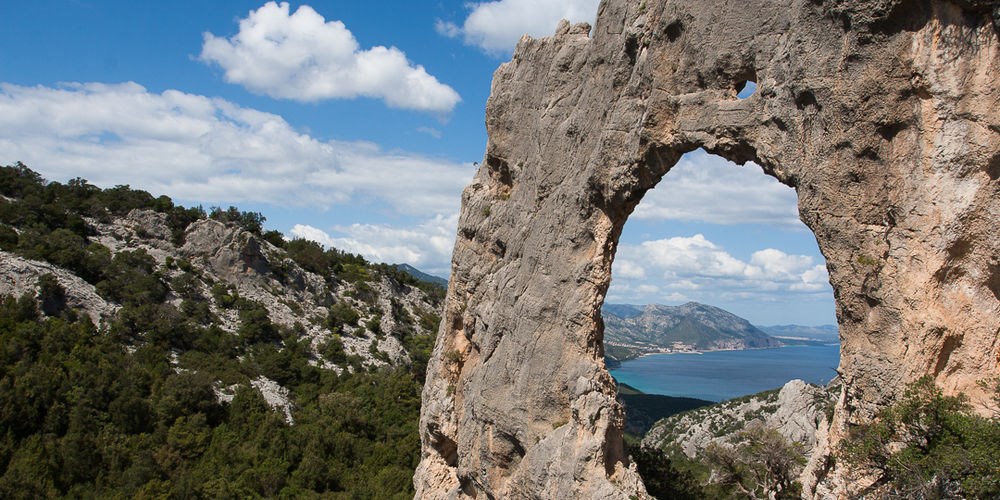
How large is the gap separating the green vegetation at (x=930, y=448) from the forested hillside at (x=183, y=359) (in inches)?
956

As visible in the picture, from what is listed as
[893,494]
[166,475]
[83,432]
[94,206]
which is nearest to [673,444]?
[166,475]

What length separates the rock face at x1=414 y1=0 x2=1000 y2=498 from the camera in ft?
29.2

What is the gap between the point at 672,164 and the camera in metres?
13.7

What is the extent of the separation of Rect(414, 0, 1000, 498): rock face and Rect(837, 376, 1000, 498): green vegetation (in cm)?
42

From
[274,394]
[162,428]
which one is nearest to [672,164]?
[162,428]

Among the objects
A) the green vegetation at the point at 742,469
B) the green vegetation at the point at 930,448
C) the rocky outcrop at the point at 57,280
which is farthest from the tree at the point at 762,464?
the rocky outcrop at the point at 57,280

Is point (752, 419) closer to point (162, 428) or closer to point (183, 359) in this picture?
point (162, 428)

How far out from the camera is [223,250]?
47.7 m

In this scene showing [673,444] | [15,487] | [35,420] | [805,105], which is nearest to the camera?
[805,105]

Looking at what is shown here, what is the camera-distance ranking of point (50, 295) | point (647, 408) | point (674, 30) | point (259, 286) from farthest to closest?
point (647, 408) → point (259, 286) → point (50, 295) → point (674, 30)

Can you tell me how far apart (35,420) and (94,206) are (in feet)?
76.2

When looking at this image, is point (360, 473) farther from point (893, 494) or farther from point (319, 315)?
point (893, 494)

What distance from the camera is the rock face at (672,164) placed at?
891 centimetres

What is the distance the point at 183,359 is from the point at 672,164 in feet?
109
